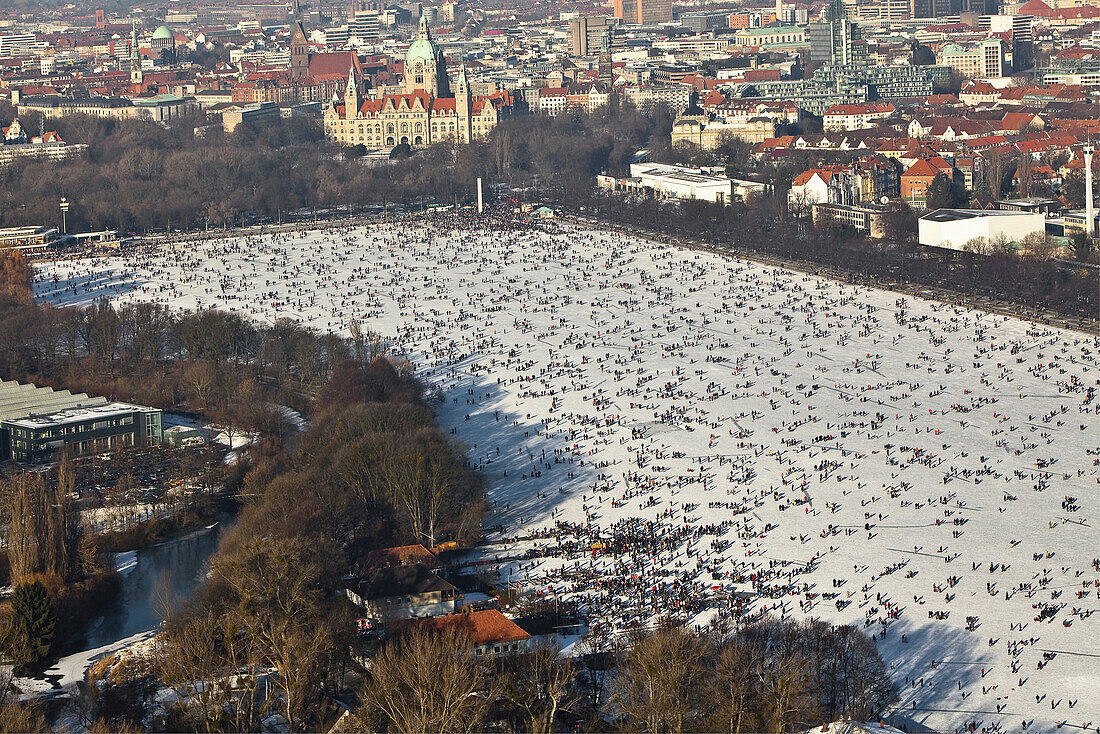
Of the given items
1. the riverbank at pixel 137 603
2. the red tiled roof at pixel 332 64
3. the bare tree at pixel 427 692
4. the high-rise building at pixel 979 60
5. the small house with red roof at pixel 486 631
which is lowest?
the riverbank at pixel 137 603

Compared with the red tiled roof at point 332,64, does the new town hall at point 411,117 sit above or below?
below

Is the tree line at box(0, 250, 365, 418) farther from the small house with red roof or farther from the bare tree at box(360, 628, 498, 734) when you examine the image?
the bare tree at box(360, 628, 498, 734)

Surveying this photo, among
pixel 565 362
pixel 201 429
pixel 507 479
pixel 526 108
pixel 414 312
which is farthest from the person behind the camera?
pixel 526 108

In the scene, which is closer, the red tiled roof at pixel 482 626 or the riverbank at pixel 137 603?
the red tiled roof at pixel 482 626

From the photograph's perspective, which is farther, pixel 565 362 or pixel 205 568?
pixel 565 362

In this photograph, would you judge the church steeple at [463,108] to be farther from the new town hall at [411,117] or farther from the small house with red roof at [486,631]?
the small house with red roof at [486,631]

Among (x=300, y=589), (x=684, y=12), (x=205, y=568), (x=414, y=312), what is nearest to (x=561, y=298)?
(x=414, y=312)

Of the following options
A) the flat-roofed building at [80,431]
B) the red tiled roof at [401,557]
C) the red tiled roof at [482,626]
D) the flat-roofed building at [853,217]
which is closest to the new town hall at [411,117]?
the flat-roofed building at [853,217]

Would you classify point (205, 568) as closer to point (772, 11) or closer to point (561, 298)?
point (561, 298)
